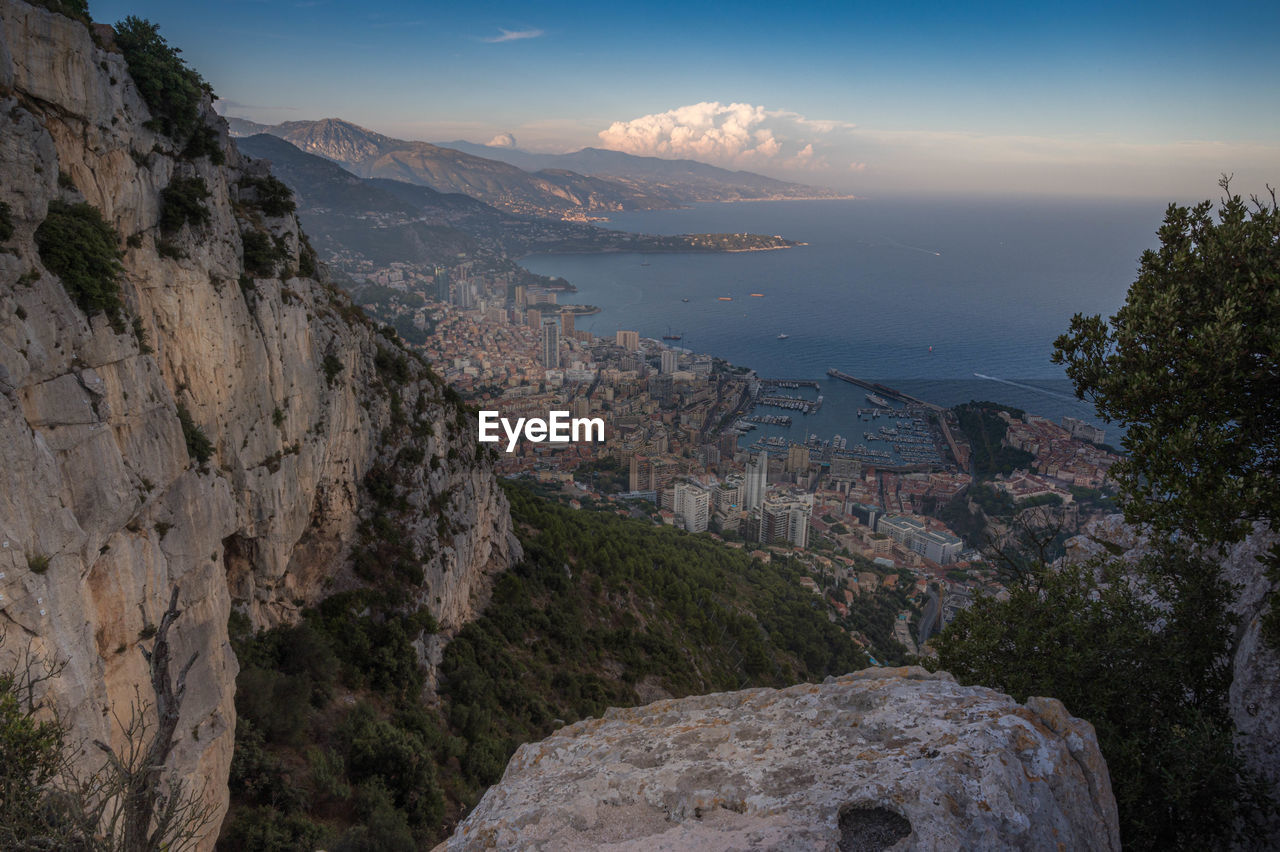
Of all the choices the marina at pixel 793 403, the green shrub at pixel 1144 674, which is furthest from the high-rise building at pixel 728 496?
the green shrub at pixel 1144 674

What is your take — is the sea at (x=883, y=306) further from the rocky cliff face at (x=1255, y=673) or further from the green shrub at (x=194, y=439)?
the green shrub at (x=194, y=439)

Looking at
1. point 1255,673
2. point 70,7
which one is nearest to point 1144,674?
point 1255,673

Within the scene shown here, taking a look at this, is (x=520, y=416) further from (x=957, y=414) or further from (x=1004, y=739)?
(x=1004, y=739)

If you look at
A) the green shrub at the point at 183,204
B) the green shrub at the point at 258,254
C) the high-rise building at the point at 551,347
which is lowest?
the high-rise building at the point at 551,347

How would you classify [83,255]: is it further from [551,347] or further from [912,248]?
[912,248]

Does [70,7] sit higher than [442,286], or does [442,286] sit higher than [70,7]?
[70,7]

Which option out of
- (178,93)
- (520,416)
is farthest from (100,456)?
(520,416)
